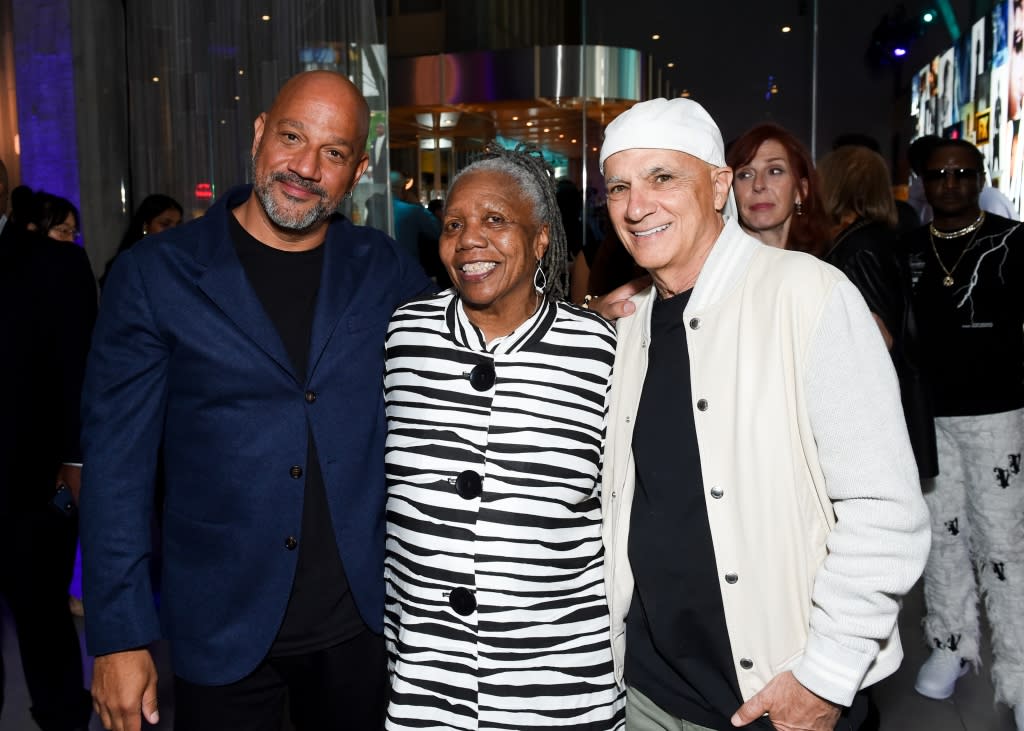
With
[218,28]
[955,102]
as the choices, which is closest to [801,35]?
[955,102]

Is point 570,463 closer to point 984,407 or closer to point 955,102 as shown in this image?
point 984,407

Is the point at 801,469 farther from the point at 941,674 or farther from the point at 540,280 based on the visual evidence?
the point at 941,674

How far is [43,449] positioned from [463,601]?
1736mm

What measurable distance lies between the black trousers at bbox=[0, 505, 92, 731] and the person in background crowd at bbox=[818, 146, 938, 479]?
2645mm

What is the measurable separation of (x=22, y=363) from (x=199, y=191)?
362 centimetres

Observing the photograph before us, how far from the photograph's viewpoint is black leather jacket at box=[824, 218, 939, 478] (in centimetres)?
287

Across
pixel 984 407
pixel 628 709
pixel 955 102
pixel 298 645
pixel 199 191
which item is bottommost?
pixel 628 709

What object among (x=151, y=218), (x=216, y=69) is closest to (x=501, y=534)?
(x=151, y=218)

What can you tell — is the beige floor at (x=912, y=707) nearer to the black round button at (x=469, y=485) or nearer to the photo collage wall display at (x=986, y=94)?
the black round button at (x=469, y=485)

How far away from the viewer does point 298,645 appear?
1.82 meters

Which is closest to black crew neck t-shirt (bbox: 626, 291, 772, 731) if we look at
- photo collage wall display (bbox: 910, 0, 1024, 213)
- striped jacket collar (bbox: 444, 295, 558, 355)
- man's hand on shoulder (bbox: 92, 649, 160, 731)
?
striped jacket collar (bbox: 444, 295, 558, 355)

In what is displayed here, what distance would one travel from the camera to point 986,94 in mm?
5465

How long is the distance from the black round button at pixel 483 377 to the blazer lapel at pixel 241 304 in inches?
14.4

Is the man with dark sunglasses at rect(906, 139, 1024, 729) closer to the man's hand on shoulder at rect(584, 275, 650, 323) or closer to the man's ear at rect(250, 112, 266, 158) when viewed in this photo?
the man's hand on shoulder at rect(584, 275, 650, 323)
